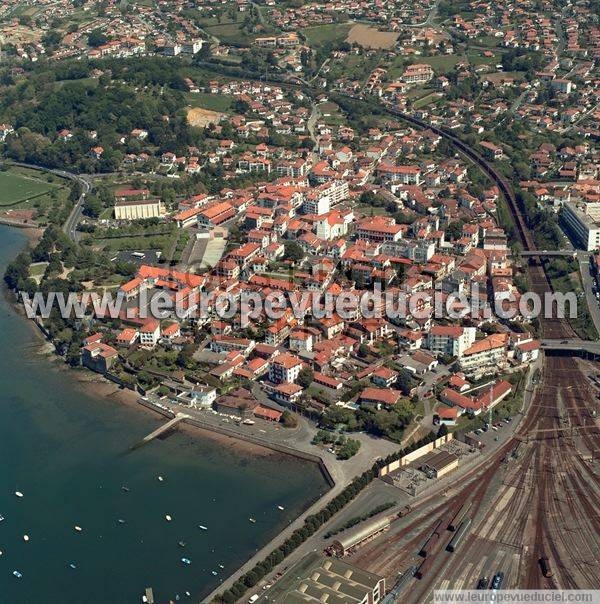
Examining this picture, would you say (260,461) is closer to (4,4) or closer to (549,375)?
(549,375)

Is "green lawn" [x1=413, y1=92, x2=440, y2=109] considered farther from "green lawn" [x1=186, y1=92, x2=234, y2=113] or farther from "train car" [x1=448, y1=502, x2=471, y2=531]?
"train car" [x1=448, y1=502, x2=471, y2=531]

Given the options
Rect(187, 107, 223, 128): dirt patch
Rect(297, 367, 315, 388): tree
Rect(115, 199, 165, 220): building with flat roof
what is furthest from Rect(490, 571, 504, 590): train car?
Rect(187, 107, 223, 128): dirt patch

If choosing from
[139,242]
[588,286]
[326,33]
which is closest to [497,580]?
[588,286]

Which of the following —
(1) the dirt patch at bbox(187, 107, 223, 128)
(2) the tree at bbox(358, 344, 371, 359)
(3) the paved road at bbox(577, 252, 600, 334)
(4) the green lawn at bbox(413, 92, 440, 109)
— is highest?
(4) the green lawn at bbox(413, 92, 440, 109)

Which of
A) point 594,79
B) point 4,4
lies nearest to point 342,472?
point 594,79

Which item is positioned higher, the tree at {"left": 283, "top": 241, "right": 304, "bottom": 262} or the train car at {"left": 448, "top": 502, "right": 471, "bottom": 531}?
the tree at {"left": 283, "top": 241, "right": 304, "bottom": 262}

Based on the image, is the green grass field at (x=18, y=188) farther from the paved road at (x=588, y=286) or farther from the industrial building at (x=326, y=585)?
the industrial building at (x=326, y=585)

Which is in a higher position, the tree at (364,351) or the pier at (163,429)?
the tree at (364,351)

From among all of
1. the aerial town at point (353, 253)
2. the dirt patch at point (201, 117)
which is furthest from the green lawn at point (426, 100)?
the dirt patch at point (201, 117)
